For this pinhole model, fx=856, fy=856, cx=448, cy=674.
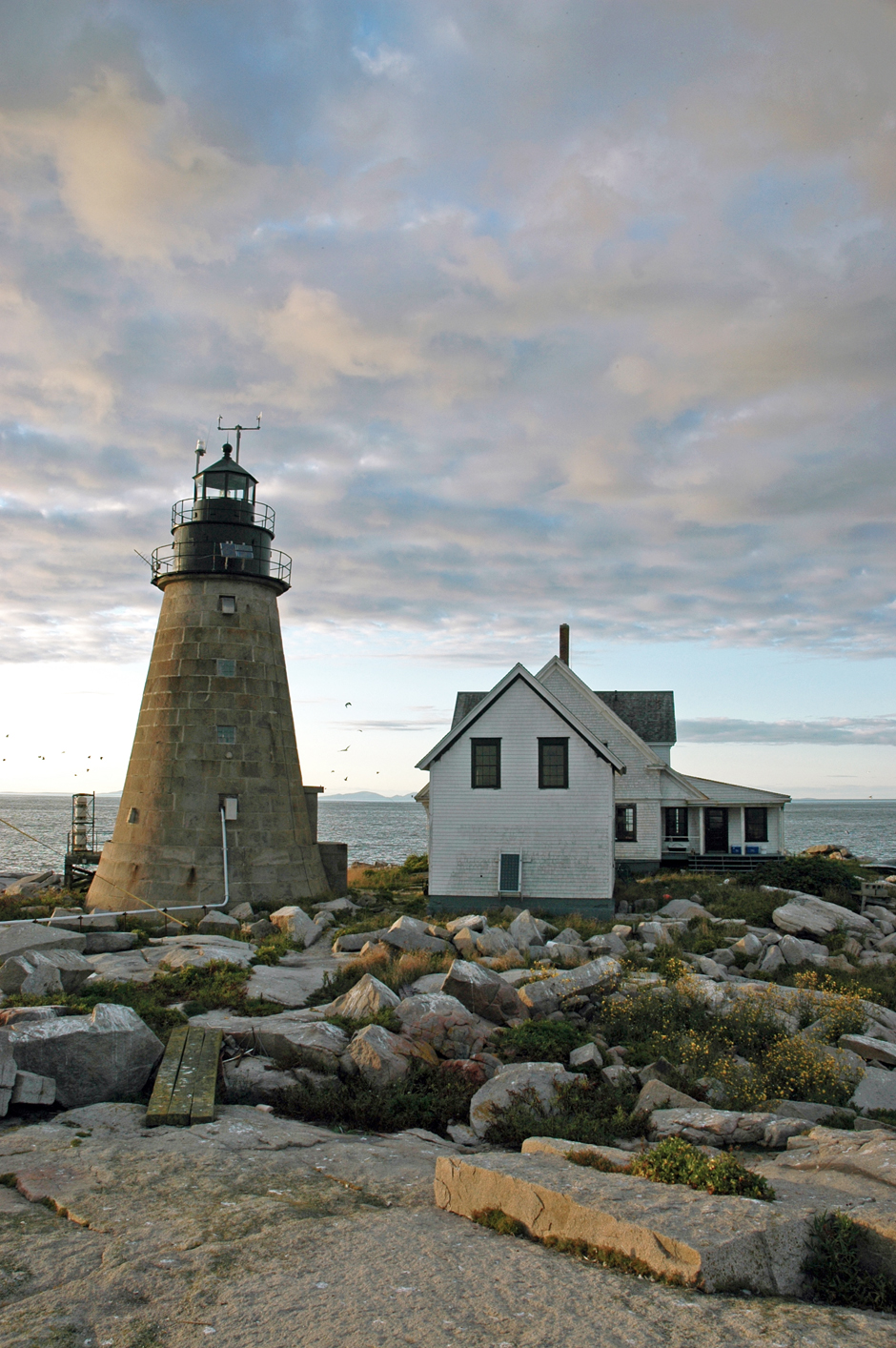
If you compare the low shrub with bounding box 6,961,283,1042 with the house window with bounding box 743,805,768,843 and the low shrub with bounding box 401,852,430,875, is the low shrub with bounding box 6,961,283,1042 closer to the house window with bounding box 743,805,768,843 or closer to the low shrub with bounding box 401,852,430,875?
the low shrub with bounding box 401,852,430,875

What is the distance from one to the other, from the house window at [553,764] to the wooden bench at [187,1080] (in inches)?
630

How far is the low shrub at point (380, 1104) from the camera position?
10203 mm

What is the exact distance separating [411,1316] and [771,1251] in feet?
7.82

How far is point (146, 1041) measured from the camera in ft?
34.6

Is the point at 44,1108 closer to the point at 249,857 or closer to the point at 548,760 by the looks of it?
the point at 249,857

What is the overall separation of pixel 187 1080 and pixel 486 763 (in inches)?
686

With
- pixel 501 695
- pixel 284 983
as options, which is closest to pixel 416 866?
pixel 501 695

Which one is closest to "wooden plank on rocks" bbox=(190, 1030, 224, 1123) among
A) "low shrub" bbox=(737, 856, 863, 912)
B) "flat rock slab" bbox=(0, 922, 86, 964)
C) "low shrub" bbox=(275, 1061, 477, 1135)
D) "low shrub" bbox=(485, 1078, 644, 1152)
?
"low shrub" bbox=(275, 1061, 477, 1135)

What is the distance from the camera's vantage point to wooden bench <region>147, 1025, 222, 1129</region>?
922 cm

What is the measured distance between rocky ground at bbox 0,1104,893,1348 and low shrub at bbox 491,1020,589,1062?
4.30 meters

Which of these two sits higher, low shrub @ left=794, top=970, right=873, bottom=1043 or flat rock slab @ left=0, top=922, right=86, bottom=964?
flat rock slab @ left=0, top=922, right=86, bottom=964

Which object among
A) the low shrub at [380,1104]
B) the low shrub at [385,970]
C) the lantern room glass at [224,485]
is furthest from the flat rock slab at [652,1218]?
the lantern room glass at [224,485]

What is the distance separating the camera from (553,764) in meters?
26.6

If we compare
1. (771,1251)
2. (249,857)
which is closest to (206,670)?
(249,857)
